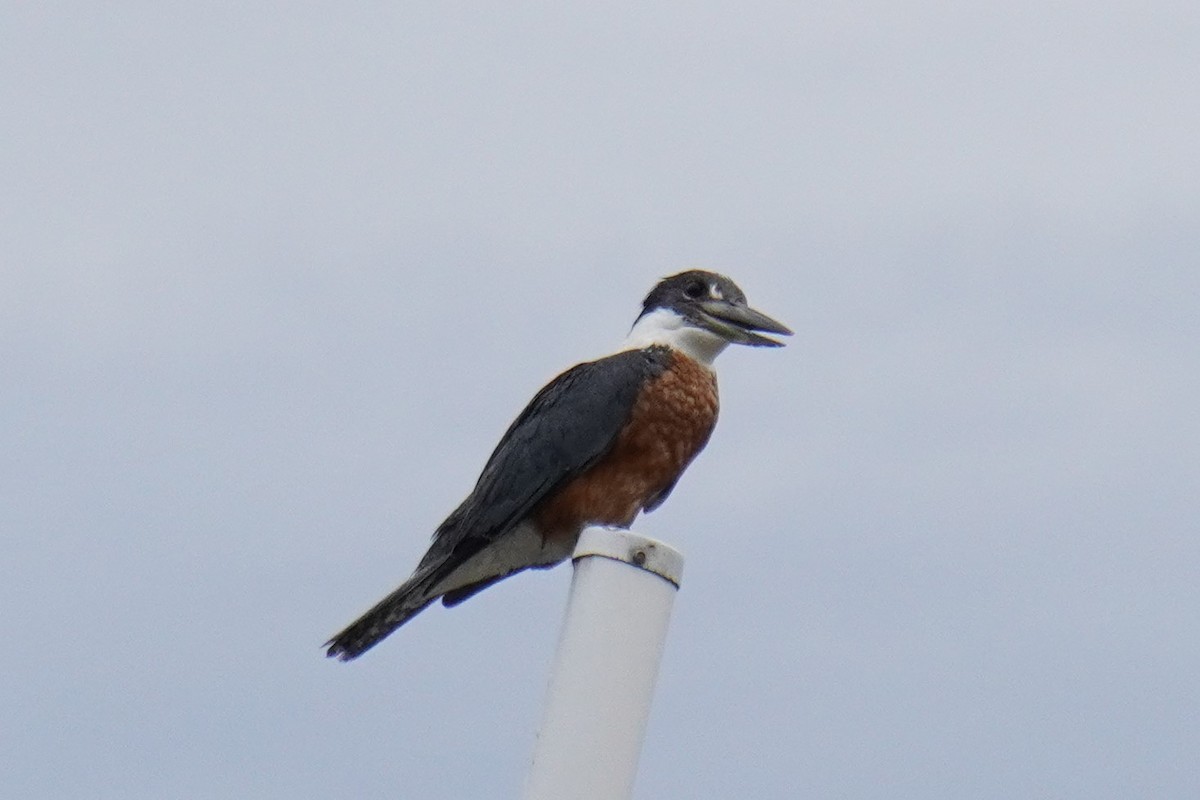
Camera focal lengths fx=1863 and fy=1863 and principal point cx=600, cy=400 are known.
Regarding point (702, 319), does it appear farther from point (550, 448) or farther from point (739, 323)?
point (550, 448)

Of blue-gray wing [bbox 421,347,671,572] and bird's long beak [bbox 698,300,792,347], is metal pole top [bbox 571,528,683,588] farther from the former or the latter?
bird's long beak [bbox 698,300,792,347]

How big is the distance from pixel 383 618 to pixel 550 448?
114 cm

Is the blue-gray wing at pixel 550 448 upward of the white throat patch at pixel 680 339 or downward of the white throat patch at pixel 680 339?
downward

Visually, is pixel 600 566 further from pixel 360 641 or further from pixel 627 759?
pixel 360 641

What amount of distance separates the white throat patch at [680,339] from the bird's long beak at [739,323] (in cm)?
6

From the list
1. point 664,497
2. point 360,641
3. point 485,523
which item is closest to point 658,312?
point 664,497

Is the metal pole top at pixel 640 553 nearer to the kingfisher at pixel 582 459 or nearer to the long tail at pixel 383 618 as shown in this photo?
the long tail at pixel 383 618

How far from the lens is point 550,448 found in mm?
7879

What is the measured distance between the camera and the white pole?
12.3 feet

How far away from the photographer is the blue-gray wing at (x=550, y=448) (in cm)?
769

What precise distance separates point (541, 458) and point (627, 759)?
13.5 ft

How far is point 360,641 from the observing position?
7027mm

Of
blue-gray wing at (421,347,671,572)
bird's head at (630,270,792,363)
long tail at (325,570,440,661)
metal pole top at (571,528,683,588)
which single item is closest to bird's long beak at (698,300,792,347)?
bird's head at (630,270,792,363)

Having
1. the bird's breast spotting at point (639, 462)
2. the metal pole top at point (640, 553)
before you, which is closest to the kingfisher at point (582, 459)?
the bird's breast spotting at point (639, 462)
